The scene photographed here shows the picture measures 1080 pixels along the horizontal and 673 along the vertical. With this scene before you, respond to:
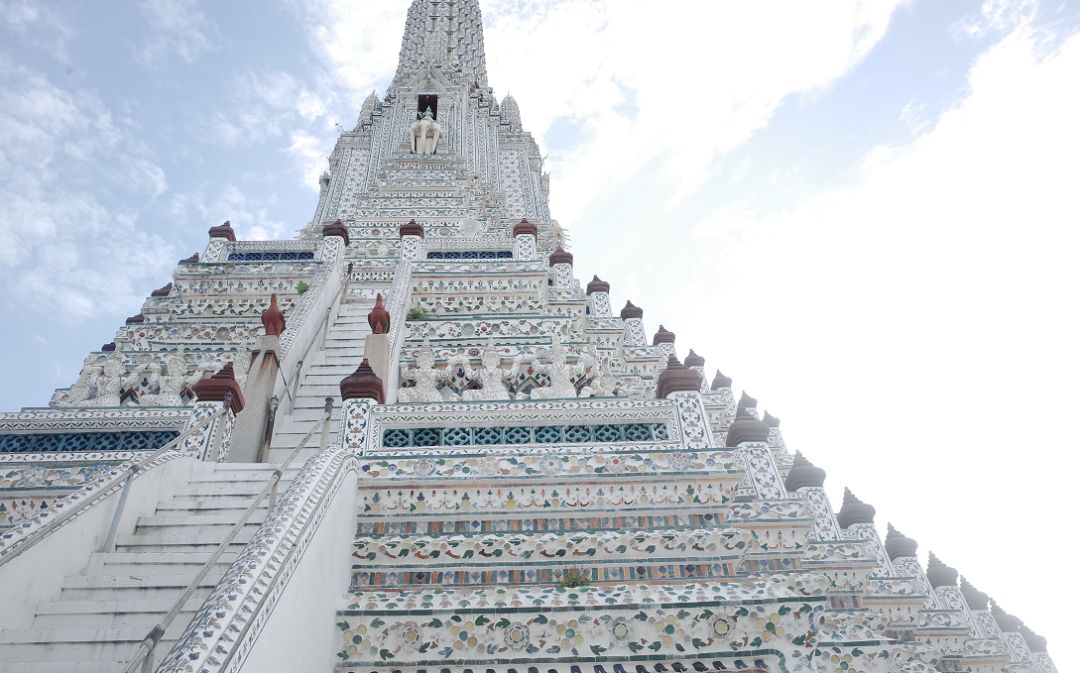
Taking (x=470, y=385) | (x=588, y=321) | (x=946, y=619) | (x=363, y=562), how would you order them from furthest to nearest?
1. (x=588, y=321)
2. (x=946, y=619)
3. (x=470, y=385)
4. (x=363, y=562)

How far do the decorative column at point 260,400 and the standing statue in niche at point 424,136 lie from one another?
14732 mm

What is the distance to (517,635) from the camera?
4988mm

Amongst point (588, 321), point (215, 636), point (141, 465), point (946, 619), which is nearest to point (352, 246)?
point (588, 321)

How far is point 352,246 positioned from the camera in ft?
53.3

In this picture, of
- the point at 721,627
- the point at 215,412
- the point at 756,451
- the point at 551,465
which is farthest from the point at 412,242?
the point at 721,627

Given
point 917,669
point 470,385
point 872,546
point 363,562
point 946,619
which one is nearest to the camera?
point 363,562

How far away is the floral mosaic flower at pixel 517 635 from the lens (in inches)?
195

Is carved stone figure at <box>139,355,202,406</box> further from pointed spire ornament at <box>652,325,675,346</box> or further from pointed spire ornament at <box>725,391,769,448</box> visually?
pointed spire ornament at <box>652,325,675,346</box>

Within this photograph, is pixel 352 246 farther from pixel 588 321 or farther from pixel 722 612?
pixel 722 612

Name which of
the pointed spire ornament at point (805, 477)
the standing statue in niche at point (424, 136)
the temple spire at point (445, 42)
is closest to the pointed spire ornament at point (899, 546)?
the pointed spire ornament at point (805, 477)

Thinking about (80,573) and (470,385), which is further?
(470,385)

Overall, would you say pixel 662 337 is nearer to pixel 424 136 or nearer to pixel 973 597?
pixel 973 597

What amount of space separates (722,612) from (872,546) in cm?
745

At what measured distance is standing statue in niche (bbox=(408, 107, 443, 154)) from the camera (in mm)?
23141
